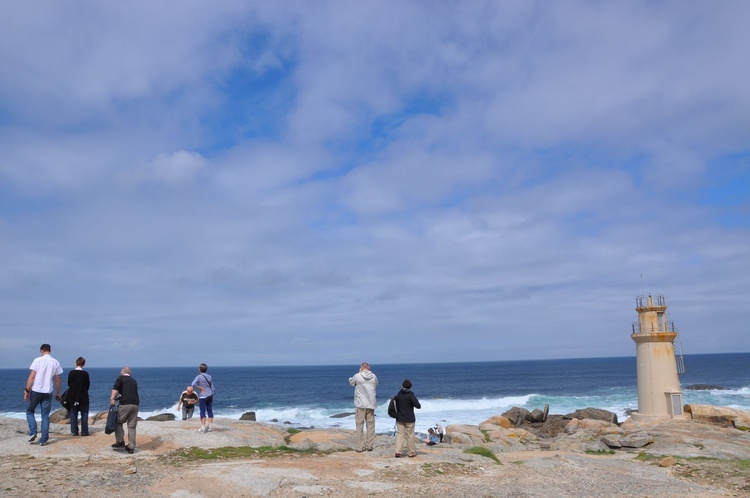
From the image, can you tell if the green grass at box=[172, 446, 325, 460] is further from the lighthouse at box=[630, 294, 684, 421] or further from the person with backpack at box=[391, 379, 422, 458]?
the lighthouse at box=[630, 294, 684, 421]

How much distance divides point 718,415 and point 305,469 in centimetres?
2210

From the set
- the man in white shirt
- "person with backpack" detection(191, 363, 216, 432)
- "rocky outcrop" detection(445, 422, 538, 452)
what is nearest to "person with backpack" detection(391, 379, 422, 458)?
"person with backpack" detection(191, 363, 216, 432)

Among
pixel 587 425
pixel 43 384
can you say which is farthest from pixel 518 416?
pixel 43 384

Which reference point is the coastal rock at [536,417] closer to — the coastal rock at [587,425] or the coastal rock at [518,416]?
the coastal rock at [518,416]

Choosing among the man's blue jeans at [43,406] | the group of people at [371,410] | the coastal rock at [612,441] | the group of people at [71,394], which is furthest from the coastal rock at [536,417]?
the man's blue jeans at [43,406]

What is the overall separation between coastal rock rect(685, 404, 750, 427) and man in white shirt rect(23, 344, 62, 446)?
25.8 meters

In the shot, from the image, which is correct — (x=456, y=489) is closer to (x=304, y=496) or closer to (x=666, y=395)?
(x=304, y=496)

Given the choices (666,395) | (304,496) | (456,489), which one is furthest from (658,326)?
(304,496)

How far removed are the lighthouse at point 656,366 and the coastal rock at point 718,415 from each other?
2.22 feet

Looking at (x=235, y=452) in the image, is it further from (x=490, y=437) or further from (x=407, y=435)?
(x=490, y=437)

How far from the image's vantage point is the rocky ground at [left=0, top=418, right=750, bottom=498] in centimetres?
955

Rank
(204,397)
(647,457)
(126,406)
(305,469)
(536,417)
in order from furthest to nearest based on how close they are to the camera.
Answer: (536,417) < (647,457) < (204,397) < (126,406) < (305,469)

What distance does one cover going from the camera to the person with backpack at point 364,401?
13.2 m

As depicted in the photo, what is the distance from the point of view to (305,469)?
11.0 meters
